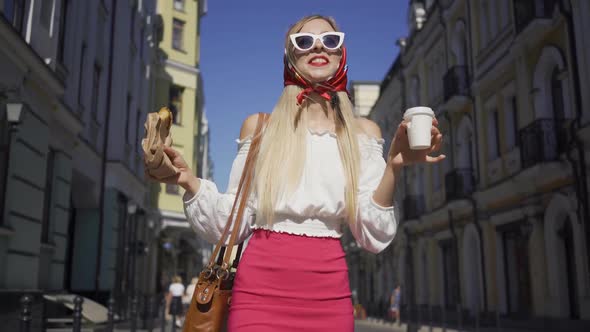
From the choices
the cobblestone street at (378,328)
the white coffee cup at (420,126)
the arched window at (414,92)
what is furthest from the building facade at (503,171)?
the white coffee cup at (420,126)

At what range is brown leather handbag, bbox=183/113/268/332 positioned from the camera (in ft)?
8.70

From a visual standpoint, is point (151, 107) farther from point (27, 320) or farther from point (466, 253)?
point (27, 320)

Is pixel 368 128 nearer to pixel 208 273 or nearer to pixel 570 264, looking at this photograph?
pixel 208 273

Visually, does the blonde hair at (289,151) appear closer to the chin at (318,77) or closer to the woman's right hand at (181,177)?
the chin at (318,77)

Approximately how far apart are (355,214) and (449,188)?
926 inches

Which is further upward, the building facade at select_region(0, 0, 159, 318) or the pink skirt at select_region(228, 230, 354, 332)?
the building facade at select_region(0, 0, 159, 318)

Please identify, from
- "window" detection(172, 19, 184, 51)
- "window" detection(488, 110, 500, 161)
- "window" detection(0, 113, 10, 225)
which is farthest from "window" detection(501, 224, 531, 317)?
"window" detection(172, 19, 184, 51)

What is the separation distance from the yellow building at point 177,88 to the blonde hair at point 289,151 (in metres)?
28.9

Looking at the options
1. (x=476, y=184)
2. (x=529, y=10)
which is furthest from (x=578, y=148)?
(x=476, y=184)

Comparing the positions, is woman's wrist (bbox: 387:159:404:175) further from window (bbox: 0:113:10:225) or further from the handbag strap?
window (bbox: 0:113:10:225)

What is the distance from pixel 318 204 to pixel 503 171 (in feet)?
65.1

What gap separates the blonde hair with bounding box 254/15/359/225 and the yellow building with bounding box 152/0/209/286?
94.9 ft

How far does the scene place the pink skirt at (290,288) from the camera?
252cm

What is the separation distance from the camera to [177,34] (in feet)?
116
